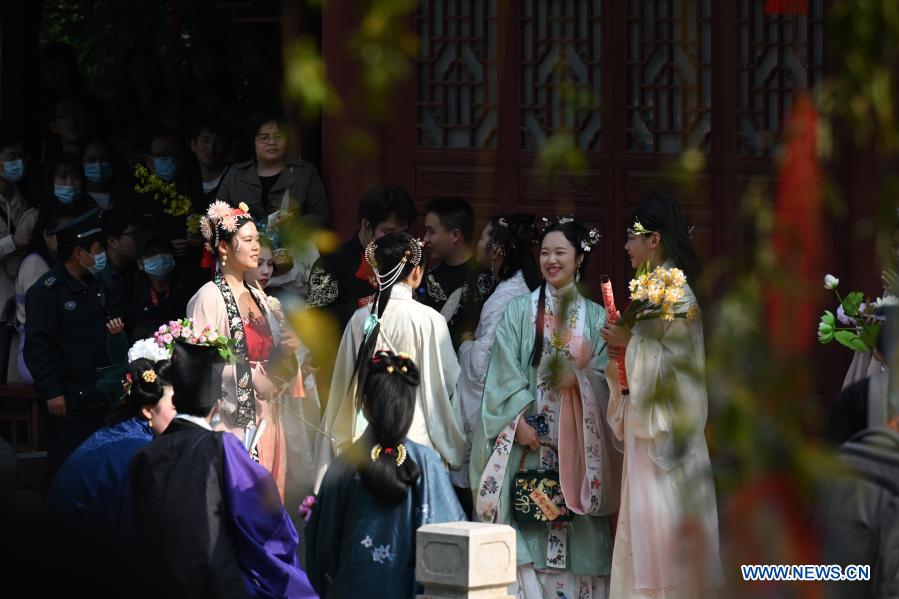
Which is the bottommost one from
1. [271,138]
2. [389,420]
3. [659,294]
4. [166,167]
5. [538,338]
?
[389,420]

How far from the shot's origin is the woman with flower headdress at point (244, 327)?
779 cm

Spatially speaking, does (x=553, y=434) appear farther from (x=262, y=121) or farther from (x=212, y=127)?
(x=212, y=127)

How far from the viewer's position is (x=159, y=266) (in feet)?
29.9

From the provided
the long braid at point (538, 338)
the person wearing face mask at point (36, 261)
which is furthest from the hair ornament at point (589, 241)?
the person wearing face mask at point (36, 261)

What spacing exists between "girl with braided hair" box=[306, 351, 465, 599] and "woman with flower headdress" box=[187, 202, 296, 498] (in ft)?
5.15

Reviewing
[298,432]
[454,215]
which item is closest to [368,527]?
[298,432]

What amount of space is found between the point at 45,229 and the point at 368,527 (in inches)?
197

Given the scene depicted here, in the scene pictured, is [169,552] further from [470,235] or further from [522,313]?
[470,235]

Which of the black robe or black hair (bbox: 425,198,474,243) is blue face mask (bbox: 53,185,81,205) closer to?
black hair (bbox: 425,198,474,243)

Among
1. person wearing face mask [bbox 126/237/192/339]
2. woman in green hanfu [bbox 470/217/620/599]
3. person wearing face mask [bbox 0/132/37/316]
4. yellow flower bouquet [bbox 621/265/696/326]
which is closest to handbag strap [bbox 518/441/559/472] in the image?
woman in green hanfu [bbox 470/217/620/599]

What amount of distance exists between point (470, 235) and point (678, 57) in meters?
1.97

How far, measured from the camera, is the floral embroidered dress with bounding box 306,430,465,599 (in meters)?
6.09

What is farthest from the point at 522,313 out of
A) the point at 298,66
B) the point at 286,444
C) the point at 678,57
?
the point at 298,66

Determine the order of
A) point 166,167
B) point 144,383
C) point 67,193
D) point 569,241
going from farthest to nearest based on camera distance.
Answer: point 67,193 → point 166,167 → point 569,241 → point 144,383
